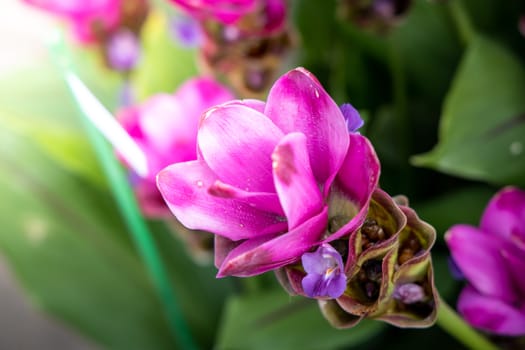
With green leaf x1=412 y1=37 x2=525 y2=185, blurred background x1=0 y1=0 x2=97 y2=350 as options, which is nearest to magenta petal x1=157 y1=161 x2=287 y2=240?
green leaf x1=412 y1=37 x2=525 y2=185

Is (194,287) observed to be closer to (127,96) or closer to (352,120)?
(127,96)

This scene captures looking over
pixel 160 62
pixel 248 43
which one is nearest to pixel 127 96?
pixel 160 62

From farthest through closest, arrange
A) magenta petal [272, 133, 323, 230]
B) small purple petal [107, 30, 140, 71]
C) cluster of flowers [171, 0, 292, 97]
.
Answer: small purple petal [107, 30, 140, 71] → cluster of flowers [171, 0, 292, 97] → magenta petal [272, 133, 323, 230]

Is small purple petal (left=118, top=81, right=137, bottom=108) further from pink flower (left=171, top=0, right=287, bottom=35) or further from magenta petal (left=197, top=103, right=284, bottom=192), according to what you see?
magenta petal (left=197, top=103, right=284, bottom=192)

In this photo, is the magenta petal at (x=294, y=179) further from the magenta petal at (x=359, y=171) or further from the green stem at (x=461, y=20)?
the green stem at (x=461, y=20)

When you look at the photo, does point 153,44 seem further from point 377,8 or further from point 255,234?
point 255,234

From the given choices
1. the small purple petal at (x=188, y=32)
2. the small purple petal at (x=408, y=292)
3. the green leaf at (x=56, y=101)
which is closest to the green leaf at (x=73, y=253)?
the green leaf at (x=56, y=101)
